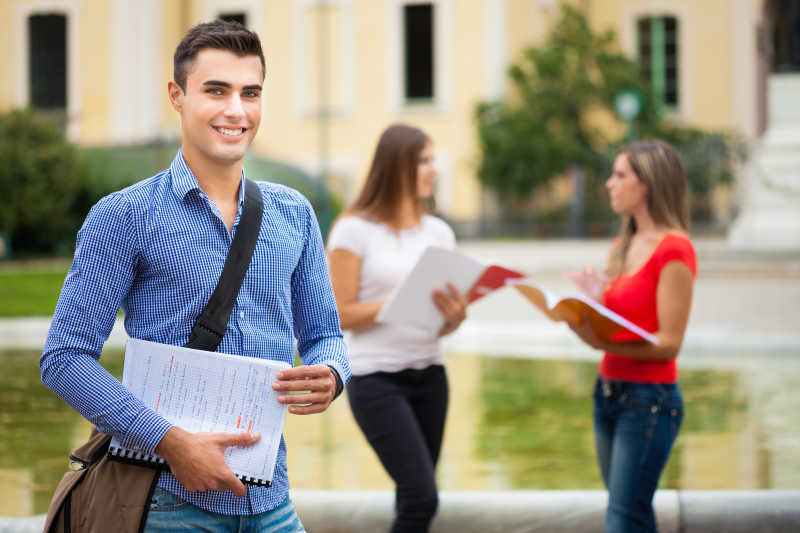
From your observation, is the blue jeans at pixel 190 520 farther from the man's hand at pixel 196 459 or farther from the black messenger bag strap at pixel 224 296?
the black messenger bag strap at pixel 224 296

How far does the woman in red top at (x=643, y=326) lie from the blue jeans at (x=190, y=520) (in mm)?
1630

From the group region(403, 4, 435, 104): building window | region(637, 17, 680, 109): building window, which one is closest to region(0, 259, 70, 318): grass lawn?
region(403, 4, 435, 104): building window

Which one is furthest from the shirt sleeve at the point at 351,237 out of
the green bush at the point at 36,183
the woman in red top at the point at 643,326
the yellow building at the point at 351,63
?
the yellow building at the point at 351,63

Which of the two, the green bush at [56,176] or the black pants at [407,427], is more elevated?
the green bush at [56,176]

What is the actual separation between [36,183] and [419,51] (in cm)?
1091

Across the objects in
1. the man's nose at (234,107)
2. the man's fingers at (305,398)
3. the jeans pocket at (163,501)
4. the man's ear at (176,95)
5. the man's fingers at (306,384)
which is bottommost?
the jeans pocket at (163,501)

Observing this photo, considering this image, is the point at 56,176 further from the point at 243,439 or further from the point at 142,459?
the point at 243,439

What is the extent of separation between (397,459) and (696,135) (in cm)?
2708

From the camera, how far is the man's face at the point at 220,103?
2568 mm

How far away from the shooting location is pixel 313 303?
9.30 ft

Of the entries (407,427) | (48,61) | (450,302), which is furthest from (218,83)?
(48,61)

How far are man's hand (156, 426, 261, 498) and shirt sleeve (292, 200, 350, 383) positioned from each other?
0.41 m

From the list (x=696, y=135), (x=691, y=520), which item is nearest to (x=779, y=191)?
(x=696, y=135)

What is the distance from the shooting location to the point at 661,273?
159 inches
